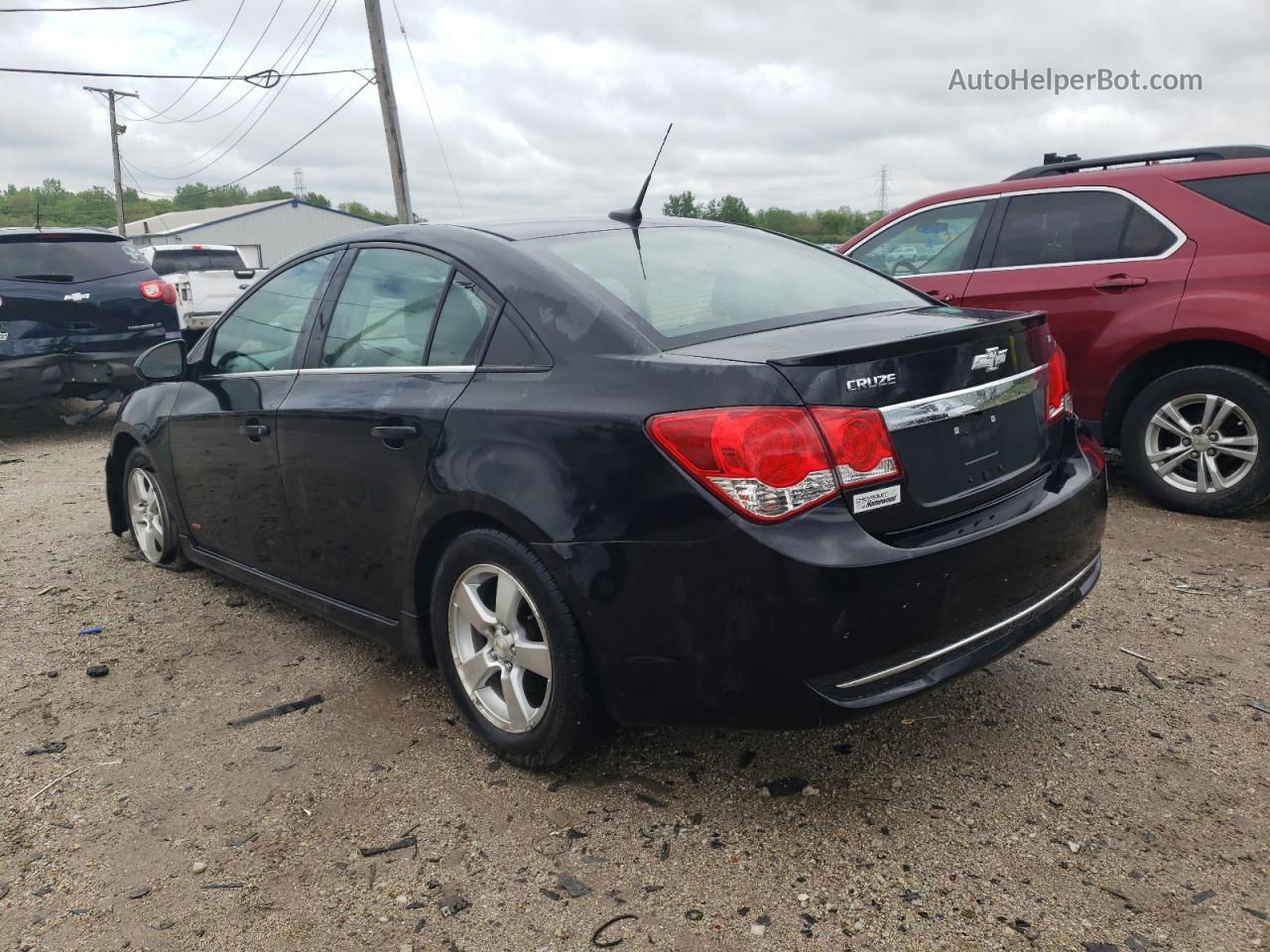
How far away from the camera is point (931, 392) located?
2412 mm

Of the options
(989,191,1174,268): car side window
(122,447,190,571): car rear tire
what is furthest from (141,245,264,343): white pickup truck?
(989,191,1174,268): car side window

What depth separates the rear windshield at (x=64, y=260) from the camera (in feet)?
27.7

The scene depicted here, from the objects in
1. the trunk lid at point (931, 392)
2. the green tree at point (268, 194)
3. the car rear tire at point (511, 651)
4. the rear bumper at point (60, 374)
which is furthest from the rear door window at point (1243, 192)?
the green tree at point (268, 194)

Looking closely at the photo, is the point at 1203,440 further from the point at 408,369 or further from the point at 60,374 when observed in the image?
the point at 60,374

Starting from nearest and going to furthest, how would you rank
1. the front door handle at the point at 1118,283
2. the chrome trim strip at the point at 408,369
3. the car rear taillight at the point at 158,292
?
the chrome trim strip at the point at 408,369 → the front door handle at the point at 1118,283 → the car rear taillight at the point at 158,292

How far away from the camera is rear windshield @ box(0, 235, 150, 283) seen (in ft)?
27.7

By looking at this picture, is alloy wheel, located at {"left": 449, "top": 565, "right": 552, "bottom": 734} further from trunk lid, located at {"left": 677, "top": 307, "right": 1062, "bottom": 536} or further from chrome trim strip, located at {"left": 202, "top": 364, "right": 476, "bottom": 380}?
trunk lid, located at {"left": 677, "top": 307, "right": 1062, "bottom": 536}

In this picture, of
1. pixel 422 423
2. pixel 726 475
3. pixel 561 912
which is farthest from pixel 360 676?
pixel 726 475

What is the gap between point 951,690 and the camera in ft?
A: 10.6

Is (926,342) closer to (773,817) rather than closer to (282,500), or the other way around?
(773,817)

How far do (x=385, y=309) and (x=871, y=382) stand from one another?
171cm

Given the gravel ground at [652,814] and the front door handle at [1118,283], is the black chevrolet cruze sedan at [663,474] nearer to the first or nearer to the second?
the gravel ground at [652,814]

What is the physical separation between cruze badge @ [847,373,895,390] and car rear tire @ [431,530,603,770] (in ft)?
2.90

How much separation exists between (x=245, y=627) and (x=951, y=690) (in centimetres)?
280
